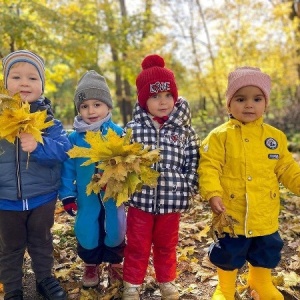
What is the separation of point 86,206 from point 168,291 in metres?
0.89

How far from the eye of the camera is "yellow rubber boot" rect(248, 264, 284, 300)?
2648 millimetres

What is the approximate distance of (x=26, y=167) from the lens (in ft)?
8.21

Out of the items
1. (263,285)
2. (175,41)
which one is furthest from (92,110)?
(175,41)

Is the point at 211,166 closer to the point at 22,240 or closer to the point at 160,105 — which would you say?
the point at 160,105

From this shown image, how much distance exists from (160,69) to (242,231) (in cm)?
130

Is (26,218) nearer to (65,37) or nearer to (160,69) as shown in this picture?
(160,69)

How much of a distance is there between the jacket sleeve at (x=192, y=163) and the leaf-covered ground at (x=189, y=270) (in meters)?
0.87

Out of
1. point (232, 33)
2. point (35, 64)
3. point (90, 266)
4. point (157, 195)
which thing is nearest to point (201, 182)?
point (157, 195)

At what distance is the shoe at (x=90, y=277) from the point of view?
2.87 meters

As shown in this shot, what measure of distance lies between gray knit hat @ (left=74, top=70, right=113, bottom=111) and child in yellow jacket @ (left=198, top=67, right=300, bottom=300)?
0.84m

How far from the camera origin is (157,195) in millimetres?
2580

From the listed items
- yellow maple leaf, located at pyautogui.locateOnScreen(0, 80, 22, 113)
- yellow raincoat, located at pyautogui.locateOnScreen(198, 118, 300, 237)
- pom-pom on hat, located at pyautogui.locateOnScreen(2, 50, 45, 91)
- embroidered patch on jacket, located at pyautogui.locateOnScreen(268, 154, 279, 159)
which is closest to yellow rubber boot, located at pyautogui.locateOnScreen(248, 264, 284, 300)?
yellow raincoat, located at pyautogui.locateOnScreen(198, 118, 300, 237)

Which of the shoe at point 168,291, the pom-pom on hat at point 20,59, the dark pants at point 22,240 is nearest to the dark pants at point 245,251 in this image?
the shoe at point 168,291

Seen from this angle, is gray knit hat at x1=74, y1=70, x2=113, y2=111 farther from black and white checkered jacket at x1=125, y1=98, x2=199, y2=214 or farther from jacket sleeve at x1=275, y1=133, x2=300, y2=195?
jacket sleeve at x1=275, y1=133, x2=300, y2=195
